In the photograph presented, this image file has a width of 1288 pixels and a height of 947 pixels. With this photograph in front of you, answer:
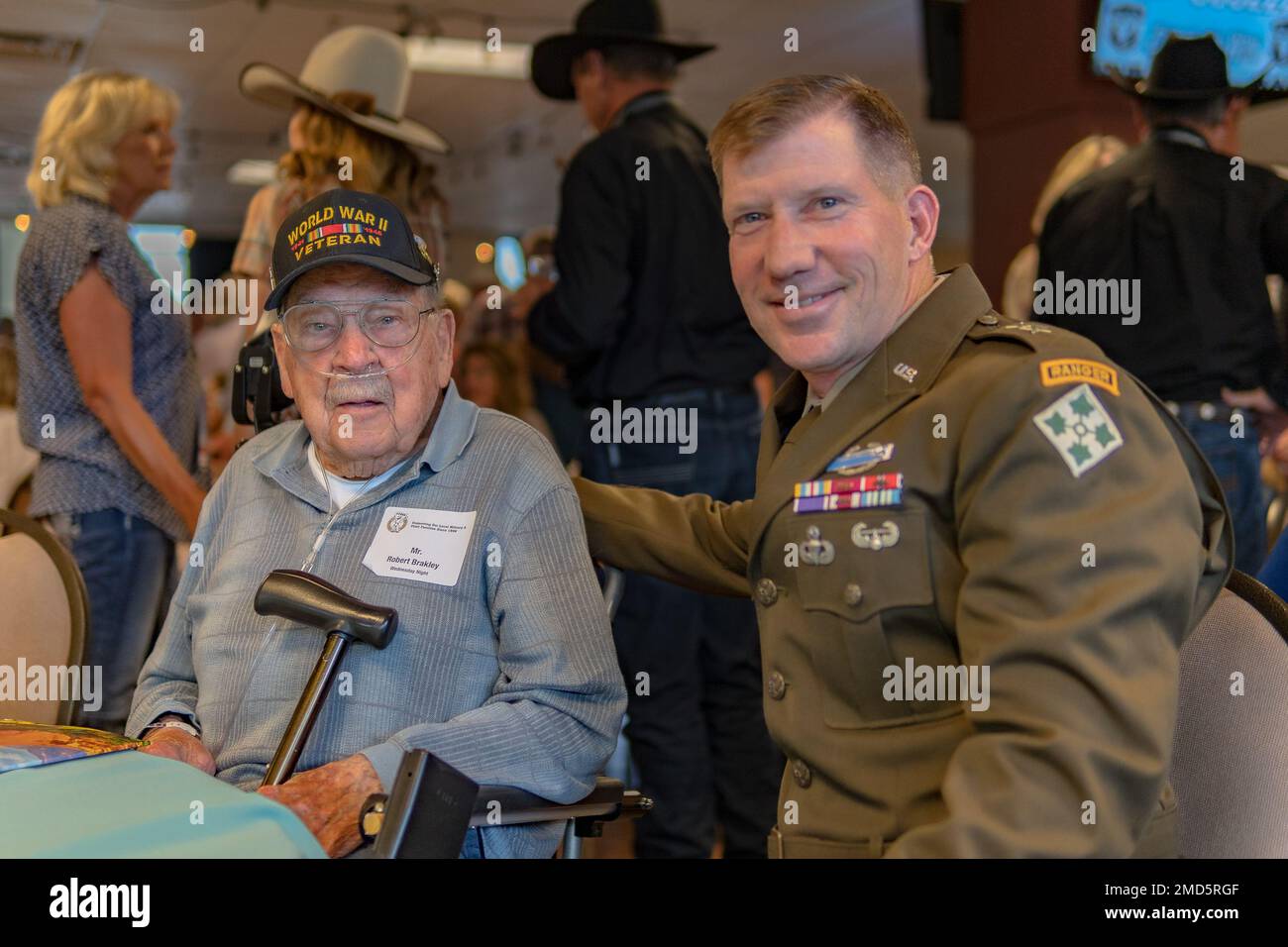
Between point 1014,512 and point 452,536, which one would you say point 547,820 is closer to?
point 452,536

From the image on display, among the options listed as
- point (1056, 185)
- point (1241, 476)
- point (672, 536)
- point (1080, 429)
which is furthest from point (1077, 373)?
point (1056, 185)

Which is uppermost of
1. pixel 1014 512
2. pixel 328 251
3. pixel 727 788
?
pixel 328 251

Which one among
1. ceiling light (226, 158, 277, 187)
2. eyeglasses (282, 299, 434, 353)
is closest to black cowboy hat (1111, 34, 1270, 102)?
eyeglasses (282, 299, 434, 353)

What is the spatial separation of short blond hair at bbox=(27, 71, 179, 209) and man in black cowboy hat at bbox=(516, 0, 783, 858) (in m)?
0.96

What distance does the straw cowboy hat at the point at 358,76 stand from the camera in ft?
10.3

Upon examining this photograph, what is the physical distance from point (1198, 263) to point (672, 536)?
1700 mm

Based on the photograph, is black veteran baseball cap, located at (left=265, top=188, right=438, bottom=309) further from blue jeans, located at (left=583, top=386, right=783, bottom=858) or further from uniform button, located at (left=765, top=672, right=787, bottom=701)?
blue jeans, located at (left=583, top=386, right=783, bottom=858)

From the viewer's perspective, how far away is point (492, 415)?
201 centimetres

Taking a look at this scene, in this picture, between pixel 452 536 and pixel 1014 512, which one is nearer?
pixel 1014 512

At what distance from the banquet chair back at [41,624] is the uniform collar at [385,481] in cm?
40

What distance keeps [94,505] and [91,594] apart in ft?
0.61

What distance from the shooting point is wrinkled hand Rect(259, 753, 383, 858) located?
5.29ft

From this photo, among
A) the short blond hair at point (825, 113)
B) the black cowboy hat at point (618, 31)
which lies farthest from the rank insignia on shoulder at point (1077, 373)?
the black cowboy hat at point (618, 31)
